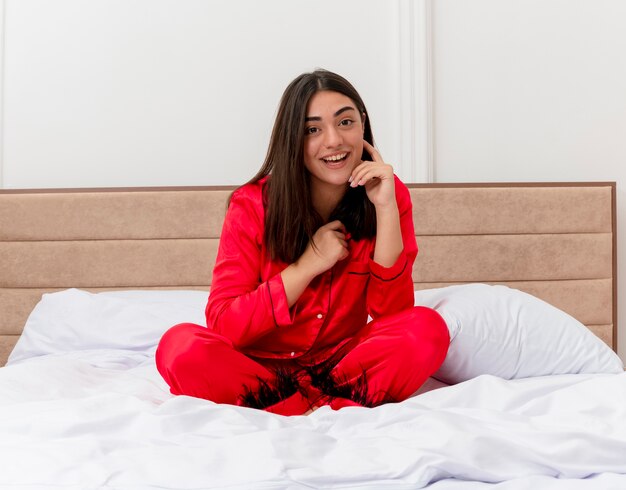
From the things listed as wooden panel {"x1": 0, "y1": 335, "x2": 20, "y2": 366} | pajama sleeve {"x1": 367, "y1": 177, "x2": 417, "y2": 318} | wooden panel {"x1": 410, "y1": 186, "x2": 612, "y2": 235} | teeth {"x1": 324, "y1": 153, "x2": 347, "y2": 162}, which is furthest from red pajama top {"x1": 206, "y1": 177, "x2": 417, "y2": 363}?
wooden panel {"x1": 0, "y1": 335, "x2": 20, "y2": 366}

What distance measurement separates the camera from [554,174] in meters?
2.84

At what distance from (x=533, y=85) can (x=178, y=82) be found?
1.37 m

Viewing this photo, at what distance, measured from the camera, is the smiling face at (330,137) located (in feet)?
5.88

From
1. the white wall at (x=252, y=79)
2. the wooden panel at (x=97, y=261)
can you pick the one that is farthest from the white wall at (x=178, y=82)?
the wooden panel at (x=97, y=261)

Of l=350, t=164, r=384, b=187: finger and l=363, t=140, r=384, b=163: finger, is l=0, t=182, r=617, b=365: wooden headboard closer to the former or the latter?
l=363, t=140, r=384, b=163: finger

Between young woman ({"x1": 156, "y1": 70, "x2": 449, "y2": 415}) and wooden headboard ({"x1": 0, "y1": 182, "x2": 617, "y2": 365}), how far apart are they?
770 millimetres

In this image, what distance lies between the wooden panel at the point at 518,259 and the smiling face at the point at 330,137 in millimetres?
928

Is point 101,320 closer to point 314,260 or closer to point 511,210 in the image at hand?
point 314,260

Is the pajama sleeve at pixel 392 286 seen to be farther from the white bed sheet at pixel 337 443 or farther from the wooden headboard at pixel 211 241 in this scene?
the wooden headboard at pixel 211 241

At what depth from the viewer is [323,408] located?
1513mm

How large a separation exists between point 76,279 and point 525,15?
197 cm

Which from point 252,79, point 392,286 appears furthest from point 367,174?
point 252,79

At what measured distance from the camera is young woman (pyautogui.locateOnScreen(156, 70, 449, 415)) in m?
1.65

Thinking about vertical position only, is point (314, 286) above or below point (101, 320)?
above
